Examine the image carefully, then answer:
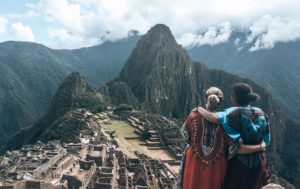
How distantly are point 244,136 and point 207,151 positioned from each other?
736mm

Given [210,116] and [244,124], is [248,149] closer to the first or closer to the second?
[244,124]

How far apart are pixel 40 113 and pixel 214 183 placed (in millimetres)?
181745

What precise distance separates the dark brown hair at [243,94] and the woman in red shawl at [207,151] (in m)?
0.35

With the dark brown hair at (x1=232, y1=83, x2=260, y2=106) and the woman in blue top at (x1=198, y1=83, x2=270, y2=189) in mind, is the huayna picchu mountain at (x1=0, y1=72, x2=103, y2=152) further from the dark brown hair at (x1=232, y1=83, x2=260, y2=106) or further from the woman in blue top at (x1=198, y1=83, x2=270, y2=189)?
the woman in blue top at (x1=198, y1=83, x2=270, y2=189)

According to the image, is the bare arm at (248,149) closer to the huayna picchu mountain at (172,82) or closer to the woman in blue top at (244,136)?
the woman in blue top at (244,136)

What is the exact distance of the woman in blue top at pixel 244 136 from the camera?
24.6 ft

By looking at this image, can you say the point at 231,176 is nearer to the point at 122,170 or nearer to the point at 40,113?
the point at 122,170

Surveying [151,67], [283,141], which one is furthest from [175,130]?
[283,141]

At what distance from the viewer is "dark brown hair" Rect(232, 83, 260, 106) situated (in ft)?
25.5

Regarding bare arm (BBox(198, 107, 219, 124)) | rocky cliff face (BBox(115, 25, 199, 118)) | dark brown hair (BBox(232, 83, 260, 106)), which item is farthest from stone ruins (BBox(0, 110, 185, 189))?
rocky cliff face (BBox(115, 25, 199, 118))

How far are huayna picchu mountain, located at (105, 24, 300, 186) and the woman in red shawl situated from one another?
11515cm

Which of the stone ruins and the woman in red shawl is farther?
the stone ruins

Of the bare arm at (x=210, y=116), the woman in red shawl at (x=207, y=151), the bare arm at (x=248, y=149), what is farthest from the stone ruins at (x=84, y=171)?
the bare arm at (x=248, y=149)

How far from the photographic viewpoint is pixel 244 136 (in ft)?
24.7
